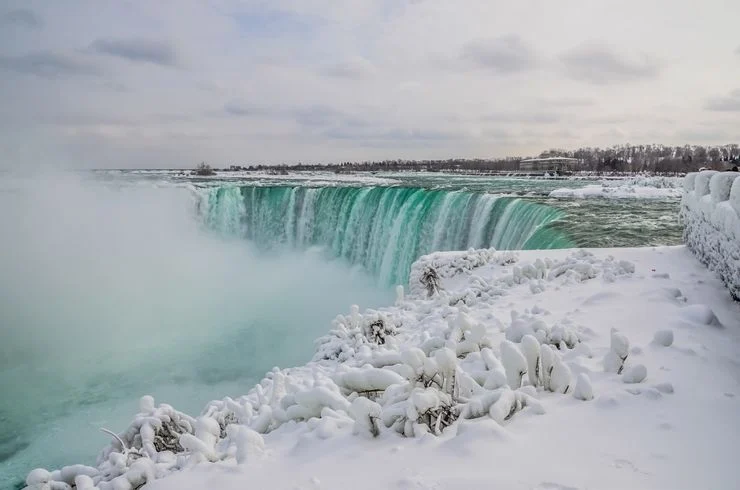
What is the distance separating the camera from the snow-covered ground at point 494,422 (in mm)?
2236

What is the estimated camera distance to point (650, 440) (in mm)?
2430

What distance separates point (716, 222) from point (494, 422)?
197 inches

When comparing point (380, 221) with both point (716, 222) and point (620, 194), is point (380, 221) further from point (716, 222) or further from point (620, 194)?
point (716, 222)

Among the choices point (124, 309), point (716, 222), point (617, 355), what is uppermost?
point (716, 222)

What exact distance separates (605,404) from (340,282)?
668 inches

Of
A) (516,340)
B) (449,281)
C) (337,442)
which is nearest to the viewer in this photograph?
(337,442)

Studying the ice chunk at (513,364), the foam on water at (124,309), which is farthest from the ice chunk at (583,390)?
the foam on water at (124,309)

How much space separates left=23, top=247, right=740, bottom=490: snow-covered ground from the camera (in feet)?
7.34

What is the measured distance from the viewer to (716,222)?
566 centimetres

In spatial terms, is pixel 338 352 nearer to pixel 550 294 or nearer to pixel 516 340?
pixel 516 340

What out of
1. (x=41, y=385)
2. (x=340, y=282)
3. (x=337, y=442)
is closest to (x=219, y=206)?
(x=340, y=282)

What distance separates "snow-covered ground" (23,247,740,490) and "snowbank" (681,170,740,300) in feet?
1.99

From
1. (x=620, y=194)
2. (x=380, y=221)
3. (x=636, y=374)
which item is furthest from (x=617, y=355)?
(x=620, y=194)

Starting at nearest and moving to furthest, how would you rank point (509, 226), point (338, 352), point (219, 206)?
1. point (338, 352)
2. point (509, 226)
3. point (219, 206)
